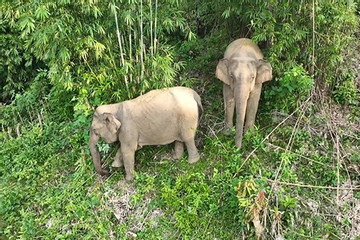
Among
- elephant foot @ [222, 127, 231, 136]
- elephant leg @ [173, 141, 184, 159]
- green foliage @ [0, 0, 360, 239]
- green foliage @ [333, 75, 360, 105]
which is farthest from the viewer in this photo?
green foliage @ [333, 75, 360, 105]

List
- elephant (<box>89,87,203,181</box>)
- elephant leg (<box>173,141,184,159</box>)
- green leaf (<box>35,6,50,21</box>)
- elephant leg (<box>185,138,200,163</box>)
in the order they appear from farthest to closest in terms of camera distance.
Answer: elephant leg (<box>173,141,184,159</box>) < elephant leg (<box>185,138,200,163</box>) < elephant (<box>89,87,203,181</box>) < green leaf (<box>35,6,50,21</box>)

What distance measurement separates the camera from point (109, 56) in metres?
4.64

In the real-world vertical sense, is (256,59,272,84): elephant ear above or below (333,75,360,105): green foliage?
above

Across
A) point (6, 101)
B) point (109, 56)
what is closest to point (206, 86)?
point (109, 56)

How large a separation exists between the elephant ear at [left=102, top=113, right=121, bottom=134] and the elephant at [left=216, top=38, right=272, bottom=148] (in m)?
1.23

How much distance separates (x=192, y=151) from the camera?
453 cm

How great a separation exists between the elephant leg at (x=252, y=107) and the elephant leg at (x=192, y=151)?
652mm

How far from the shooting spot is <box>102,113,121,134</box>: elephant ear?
13.5 ft

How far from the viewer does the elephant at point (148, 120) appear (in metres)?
4.23

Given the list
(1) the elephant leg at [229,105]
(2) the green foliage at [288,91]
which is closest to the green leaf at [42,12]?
(1) the elephant leg at [229,105]

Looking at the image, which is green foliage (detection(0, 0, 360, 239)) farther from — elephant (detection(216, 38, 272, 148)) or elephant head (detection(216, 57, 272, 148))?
elephant head (detection(216, 57, 272, 148))

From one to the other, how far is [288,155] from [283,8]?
5.25ft

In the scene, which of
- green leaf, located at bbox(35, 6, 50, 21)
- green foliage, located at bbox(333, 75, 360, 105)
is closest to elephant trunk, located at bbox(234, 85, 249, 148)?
green foliage, located at bbox(333, 75, 360, 105)

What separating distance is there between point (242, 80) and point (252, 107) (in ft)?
1.64
